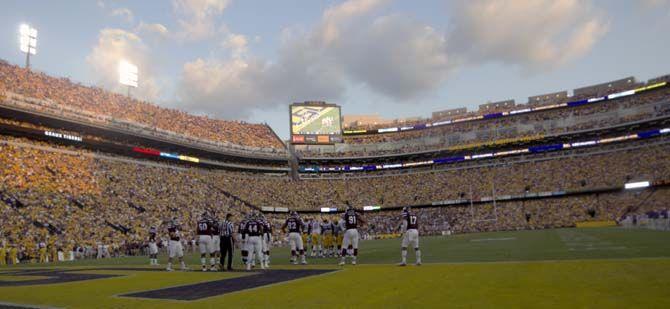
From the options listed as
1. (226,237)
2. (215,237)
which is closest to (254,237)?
(226,237)

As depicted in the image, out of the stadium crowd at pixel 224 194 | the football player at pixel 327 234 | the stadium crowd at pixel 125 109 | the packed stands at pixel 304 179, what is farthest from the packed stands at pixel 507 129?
the football player at pixel 327 234

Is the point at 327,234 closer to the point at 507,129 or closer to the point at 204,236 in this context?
the point at 204,236

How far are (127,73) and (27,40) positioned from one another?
11966mm

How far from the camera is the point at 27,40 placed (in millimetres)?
52625

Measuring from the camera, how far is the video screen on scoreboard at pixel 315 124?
211ft

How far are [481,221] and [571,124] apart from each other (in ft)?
73.3

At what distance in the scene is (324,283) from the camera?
1106cm

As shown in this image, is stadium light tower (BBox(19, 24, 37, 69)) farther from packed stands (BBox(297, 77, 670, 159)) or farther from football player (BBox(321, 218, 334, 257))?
football player (BBox(321, 218, 334, 257))

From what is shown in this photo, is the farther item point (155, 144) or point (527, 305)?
point (155, 144)

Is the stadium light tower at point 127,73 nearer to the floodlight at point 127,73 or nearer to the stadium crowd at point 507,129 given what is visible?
the floodlight at point 127,73

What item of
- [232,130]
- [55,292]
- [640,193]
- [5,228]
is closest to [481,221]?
[640,193]

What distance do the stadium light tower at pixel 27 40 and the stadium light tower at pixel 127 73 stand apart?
10301 mm

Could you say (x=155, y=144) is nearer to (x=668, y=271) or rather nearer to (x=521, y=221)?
(x=521, y=221)

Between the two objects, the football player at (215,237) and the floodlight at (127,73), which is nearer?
the football player at (215,237)
